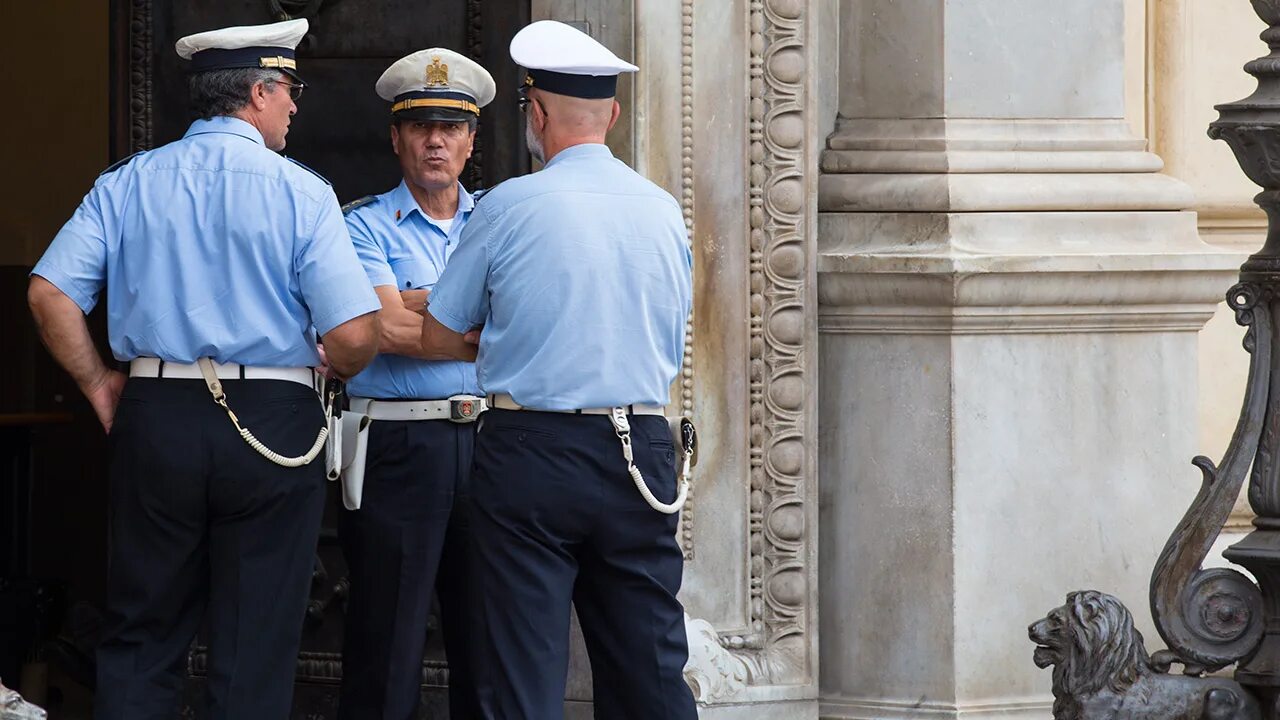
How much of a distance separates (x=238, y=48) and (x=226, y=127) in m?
0.18

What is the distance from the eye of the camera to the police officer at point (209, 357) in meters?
4.81

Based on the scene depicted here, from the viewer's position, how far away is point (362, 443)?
17.6ft

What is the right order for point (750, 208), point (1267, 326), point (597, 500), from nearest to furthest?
point (597, 500)
point (1267, 326)
point (750, 208)

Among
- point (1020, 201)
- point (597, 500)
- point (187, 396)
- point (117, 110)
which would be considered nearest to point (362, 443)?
point (187, 396)

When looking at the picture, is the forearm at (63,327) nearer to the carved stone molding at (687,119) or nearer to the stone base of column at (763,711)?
the carved stone molding at (687,119)

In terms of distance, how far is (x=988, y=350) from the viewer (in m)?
6.08

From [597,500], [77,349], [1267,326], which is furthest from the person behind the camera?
[1267,326]

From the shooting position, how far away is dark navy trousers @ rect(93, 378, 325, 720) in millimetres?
4816

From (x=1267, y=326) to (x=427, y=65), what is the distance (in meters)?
2.17

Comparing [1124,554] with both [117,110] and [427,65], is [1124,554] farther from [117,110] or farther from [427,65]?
[117,110]

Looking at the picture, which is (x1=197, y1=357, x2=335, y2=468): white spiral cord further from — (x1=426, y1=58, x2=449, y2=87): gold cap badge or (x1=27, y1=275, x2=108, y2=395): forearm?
(x1=426, y1=58, x2=449, y2=87): gold cap badge

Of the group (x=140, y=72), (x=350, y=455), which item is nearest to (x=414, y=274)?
(x=350, y=455)

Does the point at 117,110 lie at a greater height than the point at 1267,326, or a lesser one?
greater

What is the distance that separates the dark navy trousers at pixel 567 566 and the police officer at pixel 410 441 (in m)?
0.75
